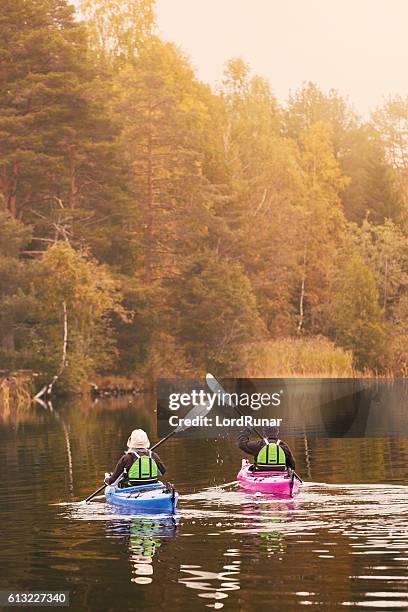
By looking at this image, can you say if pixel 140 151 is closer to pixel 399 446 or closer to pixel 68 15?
pixel 68 15

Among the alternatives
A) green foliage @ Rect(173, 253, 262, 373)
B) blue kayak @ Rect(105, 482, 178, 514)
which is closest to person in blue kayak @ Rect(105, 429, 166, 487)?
blue kayak @ Rect(105, 482, 178, 514)

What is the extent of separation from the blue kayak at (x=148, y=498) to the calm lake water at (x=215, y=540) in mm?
312

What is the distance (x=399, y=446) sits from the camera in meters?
41.3

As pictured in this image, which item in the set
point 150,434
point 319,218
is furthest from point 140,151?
point 150,434

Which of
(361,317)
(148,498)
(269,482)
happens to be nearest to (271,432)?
(269,482)

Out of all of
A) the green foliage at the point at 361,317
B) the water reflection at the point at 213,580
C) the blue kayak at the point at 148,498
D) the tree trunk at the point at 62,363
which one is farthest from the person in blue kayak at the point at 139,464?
the green foliage at the point at 361,317

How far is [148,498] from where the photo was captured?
78.9ft

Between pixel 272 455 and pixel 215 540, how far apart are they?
625cm

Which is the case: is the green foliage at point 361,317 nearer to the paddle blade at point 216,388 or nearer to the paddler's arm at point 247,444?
the paddle blade at point 216,388

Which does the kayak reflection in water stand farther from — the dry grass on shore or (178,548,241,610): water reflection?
the dry grass on shore

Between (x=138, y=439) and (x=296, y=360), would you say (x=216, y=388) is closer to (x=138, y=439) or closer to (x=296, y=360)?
(x=138, y=439)

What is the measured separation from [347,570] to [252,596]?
6.85ft

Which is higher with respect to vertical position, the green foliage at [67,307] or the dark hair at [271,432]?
the green foliage at [67,307]

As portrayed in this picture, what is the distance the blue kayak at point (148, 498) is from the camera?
2384cm
